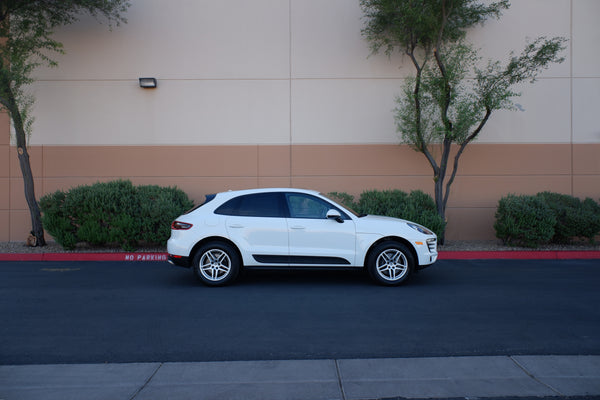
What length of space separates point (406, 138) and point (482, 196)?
295cm

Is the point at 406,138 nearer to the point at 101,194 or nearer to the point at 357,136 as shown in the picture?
the point at 357,136

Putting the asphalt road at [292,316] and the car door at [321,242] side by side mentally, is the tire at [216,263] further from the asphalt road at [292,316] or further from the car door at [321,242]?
the car door at [321,242]

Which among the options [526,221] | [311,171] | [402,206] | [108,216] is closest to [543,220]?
[526,221]

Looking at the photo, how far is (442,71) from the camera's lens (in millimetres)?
11539

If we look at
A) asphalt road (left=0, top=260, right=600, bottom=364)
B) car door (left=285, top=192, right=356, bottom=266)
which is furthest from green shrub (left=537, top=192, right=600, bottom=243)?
car door (left=285, top=192, right=356, bottom=266)

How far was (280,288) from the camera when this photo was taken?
7.77 metres

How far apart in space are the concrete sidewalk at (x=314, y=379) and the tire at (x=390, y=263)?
3.21 metres

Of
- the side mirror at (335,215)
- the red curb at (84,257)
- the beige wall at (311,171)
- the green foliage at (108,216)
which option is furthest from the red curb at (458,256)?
the side mirror at (335,215)

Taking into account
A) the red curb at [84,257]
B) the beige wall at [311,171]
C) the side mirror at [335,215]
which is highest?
the beige wall at [311,171]

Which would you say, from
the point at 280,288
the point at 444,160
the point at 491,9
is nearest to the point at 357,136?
the point at 444,160

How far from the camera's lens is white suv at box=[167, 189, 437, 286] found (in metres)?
7.71

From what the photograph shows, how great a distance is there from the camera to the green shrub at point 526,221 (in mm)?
11227

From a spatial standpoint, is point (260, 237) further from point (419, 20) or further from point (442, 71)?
point (442, 71)

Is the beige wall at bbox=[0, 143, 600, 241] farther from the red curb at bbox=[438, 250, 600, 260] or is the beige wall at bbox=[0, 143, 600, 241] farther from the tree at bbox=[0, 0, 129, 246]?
the red curb at bbox=[438, 250, 600, 260]
